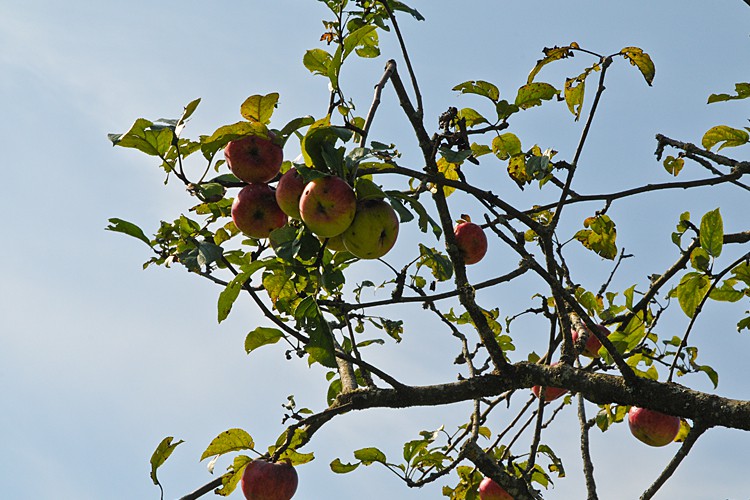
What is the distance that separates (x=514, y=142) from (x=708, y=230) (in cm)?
71

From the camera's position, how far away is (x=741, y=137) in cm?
250

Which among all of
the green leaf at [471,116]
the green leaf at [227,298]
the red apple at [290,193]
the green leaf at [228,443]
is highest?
the green leaf at [471,116]

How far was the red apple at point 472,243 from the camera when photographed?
9.79ft

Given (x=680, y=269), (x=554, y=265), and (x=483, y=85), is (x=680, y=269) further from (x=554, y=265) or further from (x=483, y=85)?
(x=483, y=85)

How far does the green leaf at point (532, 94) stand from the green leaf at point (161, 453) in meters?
1.49

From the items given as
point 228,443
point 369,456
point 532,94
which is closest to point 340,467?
point 369,456

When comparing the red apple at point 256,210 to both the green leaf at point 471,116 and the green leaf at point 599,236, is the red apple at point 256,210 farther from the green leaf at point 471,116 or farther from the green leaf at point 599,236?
the green leaf at point 599,236

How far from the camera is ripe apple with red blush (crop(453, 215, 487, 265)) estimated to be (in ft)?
9.80

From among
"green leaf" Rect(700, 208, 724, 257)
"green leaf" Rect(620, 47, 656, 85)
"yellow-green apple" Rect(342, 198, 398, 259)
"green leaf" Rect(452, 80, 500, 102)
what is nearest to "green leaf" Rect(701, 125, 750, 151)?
"green leaf" Rect(620, 47, 656, 85)

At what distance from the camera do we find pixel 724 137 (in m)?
2.52

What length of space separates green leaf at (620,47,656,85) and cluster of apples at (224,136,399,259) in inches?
40.8

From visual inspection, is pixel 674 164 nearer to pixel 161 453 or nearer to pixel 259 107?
pixel 259 107

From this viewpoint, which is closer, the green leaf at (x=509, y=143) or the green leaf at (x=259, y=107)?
the green leaf at (x=259, y=107)

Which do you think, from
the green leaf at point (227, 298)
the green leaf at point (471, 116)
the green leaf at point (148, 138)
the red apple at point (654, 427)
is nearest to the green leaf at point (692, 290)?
the red apple at point (654, 427)
